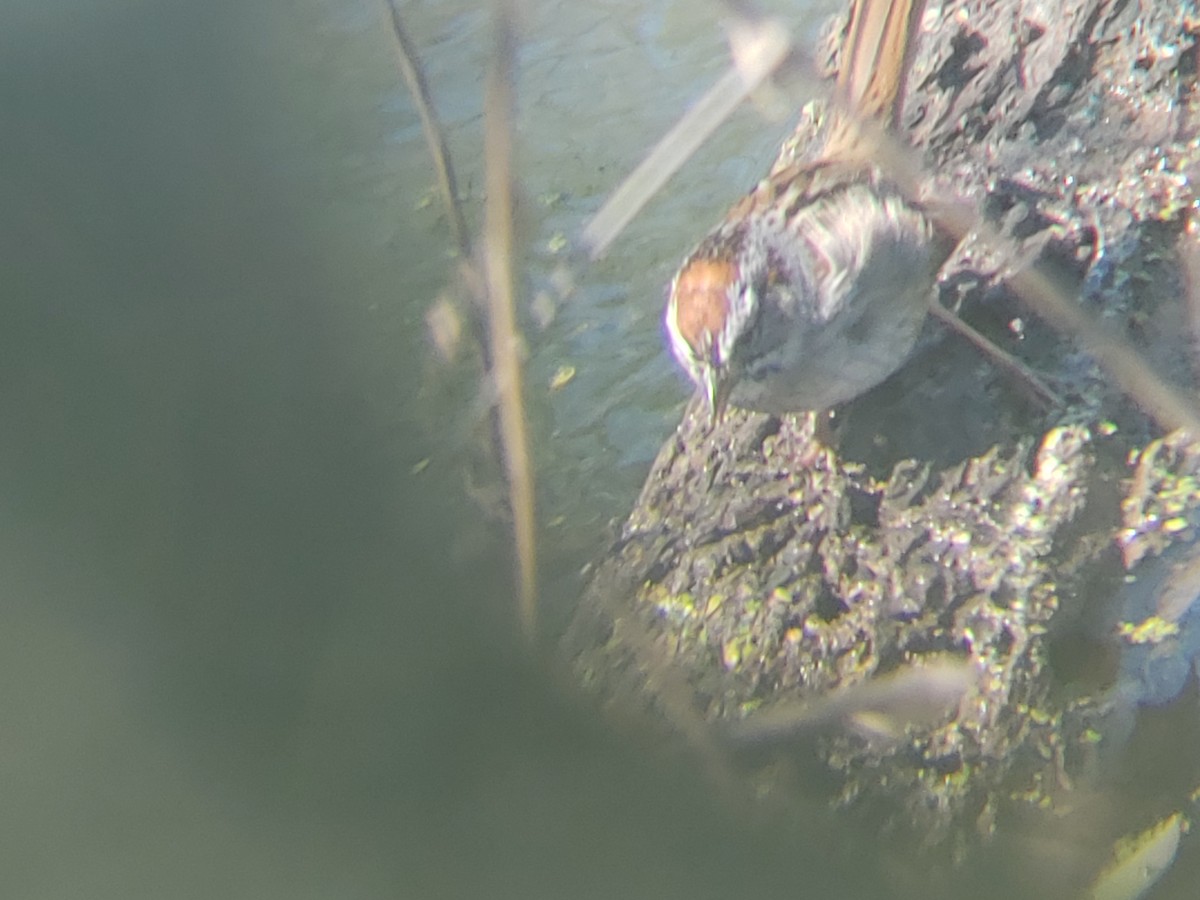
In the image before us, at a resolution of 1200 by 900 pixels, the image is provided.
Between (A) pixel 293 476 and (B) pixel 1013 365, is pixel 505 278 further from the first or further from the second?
(A) pixel 293 476

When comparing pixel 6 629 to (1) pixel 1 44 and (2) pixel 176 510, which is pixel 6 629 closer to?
(2) pixel 176 510

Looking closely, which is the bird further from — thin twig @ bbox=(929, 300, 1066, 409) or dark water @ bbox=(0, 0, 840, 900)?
dark water @ bbox=(0, 0, 840, 900)

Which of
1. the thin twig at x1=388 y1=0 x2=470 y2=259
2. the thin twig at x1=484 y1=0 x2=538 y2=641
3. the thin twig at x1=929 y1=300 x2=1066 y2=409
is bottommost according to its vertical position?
the thin twig at x1=929 y1=300 x2=1066 y2=409

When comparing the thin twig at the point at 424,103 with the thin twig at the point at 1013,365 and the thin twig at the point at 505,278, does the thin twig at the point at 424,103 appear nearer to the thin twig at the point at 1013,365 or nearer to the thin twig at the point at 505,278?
the thin twig at the point at 505,278

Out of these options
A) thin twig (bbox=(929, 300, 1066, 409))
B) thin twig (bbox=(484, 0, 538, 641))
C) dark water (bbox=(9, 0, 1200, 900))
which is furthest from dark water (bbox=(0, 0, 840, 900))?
thin twig (bbox=(929, 300, 1066, 409))

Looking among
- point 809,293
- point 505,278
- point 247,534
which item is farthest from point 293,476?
point 505,278
